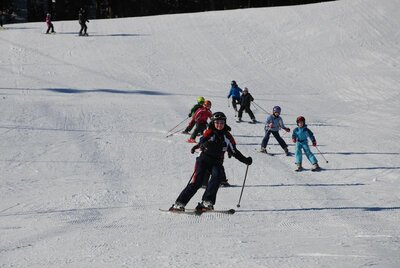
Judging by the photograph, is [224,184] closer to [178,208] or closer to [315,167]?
[178,208]

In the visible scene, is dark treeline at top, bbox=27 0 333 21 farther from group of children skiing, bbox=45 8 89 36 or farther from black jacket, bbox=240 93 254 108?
black jacket, bbox=240 93 254 108

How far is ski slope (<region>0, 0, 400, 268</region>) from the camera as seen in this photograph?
6320 millimetres

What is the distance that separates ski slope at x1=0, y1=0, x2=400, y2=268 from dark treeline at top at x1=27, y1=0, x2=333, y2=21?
1597 cm

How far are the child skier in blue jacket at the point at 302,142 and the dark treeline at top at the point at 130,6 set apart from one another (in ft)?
129

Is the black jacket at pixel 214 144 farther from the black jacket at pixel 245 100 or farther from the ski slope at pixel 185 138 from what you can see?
the black jacket at pixel 245 100

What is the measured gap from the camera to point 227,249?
5.96 metres

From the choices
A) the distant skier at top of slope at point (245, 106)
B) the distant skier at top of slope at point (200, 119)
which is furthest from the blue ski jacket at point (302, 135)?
the distant skier at top of slope at point (245, 106)

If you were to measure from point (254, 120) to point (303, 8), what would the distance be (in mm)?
20828

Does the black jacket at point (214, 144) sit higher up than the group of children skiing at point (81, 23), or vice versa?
the group of children skiing at point (81, 23)

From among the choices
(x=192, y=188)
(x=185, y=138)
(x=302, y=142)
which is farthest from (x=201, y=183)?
(x=185, y=138)

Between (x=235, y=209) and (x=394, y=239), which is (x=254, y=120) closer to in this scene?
(x=235, y=209)

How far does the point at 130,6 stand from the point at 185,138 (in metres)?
38.3

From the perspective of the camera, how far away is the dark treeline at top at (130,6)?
4922 centimetres

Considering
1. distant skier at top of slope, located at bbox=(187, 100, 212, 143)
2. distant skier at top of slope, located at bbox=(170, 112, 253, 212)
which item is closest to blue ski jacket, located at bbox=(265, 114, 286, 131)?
distant skier at top of slope, located at bbox=(187, 100, 212, 143)
